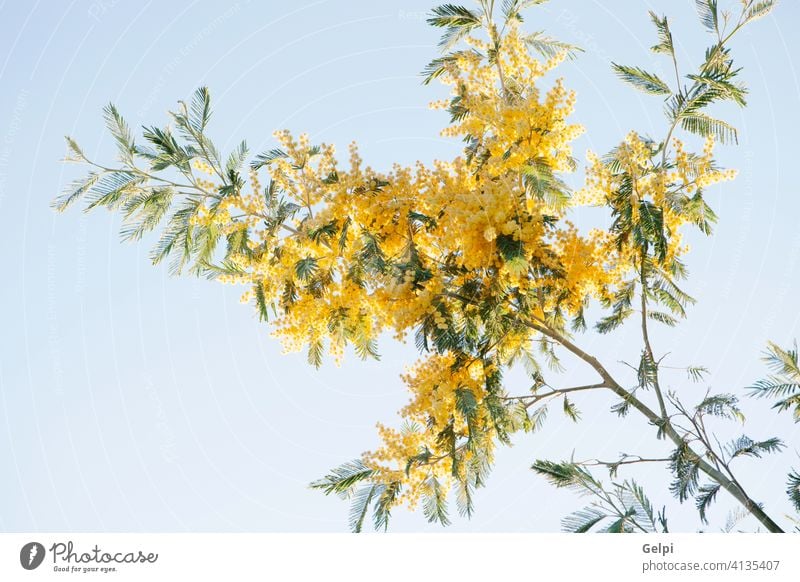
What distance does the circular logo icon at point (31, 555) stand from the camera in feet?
13.0

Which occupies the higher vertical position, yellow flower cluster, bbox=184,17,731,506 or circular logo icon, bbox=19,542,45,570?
yellow flower cluster, bbox=184,17,731,506

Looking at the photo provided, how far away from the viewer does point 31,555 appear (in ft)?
13.1

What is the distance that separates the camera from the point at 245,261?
16.4ft

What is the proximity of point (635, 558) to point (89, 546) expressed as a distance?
303cm

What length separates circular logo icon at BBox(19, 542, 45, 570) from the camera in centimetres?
397

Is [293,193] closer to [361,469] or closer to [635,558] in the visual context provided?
[361,469]

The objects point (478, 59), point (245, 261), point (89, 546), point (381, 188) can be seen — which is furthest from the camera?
point (478, 59)

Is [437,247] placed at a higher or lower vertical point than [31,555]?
higher

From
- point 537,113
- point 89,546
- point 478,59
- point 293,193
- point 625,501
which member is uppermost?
point 478,59

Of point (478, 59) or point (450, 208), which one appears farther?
point (478, 59)

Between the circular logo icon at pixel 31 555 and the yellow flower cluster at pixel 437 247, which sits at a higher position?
the yellow flower cluster at pixel 437 247

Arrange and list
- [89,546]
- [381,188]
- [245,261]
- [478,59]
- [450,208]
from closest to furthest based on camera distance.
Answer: [89,546] < [450,208] < [381,188] < [245,261] < [478,59]

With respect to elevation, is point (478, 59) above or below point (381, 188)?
above

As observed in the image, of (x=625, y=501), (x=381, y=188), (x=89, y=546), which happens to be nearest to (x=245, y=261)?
(x=381, y=188)
